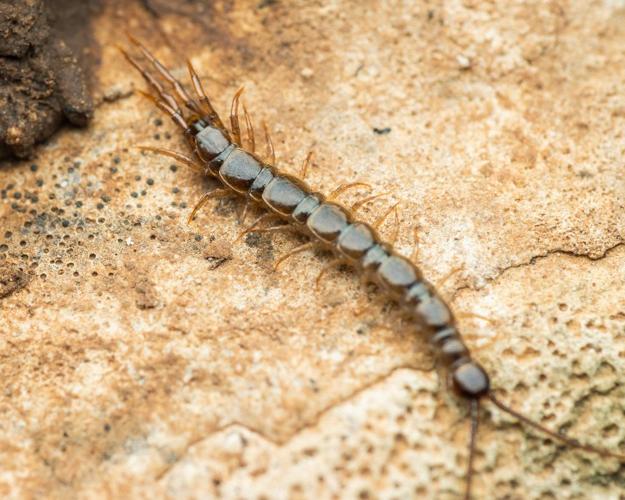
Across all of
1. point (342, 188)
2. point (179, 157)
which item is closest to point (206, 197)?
point (179, 157)

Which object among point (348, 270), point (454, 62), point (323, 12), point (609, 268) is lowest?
point (609, 268)

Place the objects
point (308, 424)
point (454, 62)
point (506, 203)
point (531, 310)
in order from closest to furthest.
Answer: point (308, 424) < point (531, 310) < point (506, 203) < point (454, 62)

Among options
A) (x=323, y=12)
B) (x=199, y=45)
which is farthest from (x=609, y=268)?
(x=199, y=45)

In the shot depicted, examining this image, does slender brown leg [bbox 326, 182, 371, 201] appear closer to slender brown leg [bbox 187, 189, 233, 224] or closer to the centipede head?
slender brown leg [bbox 187, 189, 233, 224]

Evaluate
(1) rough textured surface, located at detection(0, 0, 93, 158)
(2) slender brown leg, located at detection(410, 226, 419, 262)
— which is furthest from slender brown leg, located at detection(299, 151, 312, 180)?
(1) rough textured surface, located at detection(0, 0, 93, 158)

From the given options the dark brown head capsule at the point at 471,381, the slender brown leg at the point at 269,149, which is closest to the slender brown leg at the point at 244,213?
the slender brown leg at the point at 269,149

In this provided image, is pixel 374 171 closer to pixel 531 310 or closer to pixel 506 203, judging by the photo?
pixel 506 203

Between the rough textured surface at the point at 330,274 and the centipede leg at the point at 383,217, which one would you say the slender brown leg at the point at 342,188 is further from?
the centipede leg at the point at 383,217
